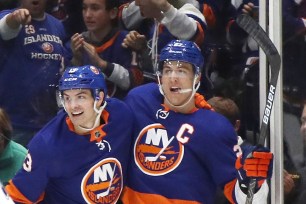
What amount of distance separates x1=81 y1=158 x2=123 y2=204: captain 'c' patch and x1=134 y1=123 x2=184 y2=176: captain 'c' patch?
102 mm

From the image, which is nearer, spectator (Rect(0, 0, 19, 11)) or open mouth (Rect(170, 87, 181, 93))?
open mouth (Rect(170, 87, 181, 93))

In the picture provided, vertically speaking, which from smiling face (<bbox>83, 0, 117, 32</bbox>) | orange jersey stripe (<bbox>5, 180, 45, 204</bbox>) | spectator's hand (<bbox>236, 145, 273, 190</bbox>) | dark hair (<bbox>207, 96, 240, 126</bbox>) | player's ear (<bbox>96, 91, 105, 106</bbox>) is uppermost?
smiling face (<bbox>83, 0, 117, 32</bbox>)

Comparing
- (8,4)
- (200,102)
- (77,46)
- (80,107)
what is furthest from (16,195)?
(8,4)

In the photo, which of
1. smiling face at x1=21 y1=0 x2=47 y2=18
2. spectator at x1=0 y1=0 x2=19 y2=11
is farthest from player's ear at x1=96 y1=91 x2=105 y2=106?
spectator at x1=0 y1=0 x2=19 y2=11

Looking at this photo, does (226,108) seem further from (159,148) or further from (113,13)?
(113,13)

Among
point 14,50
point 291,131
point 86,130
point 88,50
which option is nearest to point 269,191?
point 291,131

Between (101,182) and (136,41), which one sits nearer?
(101,182)

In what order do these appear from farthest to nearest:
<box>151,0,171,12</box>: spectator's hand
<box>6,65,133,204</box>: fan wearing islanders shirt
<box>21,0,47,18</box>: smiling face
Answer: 1. <box>21,0,47,18</box>: smiling face
2. <box>151,0,171,12</box>: spectator's hand
3. <box>6,65,133,204</box>: fan wearing islanders shirt

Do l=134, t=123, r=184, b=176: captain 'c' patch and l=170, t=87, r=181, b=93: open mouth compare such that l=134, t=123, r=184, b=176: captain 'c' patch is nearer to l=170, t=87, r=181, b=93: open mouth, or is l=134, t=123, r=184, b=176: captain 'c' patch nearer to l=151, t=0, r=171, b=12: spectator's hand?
l=170, t=87, r=181, b=93: open mouth

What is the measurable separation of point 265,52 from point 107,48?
85 cm

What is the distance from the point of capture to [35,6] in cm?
393

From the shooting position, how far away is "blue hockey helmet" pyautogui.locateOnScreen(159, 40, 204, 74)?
329cm

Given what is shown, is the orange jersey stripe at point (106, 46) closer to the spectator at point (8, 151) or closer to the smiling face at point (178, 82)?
the spectator at point (8, 151)

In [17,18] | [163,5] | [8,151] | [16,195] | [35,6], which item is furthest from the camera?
[35,6]
